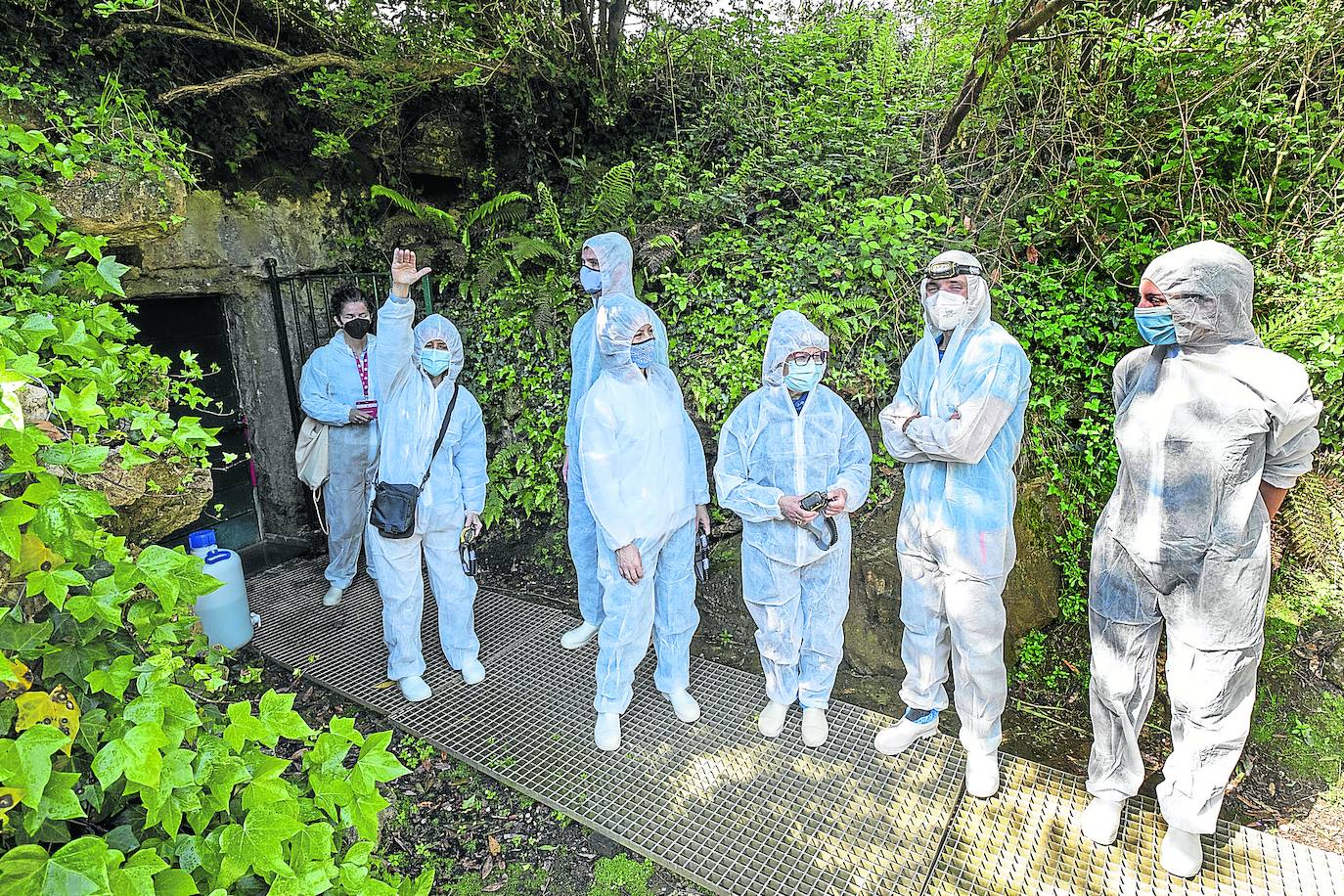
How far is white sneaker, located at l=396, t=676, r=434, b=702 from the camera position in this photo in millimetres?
→ 3453

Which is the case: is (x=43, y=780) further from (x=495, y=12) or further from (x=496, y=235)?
(x=495, y=12)

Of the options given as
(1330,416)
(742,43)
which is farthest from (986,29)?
(1330,416)

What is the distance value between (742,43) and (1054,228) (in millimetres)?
3376

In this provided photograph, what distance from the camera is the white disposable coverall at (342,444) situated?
439cm

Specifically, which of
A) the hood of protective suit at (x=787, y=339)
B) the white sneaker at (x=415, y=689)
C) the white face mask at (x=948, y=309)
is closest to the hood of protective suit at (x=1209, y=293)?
the white face mask at (x=948, y=309)

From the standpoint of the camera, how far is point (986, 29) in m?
4.21

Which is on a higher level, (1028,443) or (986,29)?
(986,29)

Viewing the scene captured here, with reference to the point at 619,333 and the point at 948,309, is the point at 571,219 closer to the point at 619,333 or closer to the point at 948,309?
the point at 619,333

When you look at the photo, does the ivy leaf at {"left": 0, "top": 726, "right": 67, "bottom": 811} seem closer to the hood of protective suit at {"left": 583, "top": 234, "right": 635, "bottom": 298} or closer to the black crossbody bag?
the black crossbody bag

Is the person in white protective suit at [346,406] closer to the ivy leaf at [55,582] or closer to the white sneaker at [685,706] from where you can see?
the white sneaker at [685,706]

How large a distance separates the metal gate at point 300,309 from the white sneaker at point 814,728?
385 cm

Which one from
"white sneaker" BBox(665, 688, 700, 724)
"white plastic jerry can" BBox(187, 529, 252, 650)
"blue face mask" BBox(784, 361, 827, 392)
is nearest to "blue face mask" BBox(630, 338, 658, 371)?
"blue face mask" BBox(784, 361, 827, 392)


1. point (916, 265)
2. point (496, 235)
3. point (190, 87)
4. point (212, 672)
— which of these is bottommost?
point (212, 672)

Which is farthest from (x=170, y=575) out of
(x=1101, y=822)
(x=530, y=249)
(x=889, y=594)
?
(x=530, y=249)
